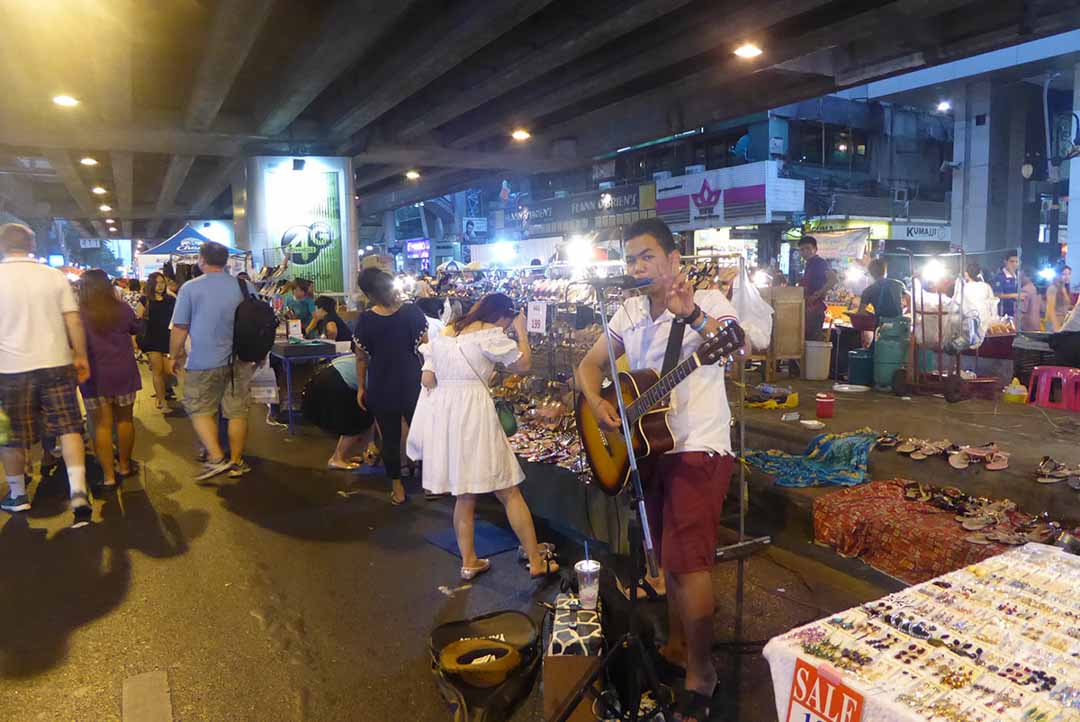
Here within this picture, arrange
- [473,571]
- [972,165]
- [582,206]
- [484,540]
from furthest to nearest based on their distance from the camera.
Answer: [582,206], [972,165], [484,540], [473,571]

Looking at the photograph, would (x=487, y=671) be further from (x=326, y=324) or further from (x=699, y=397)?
(x=326, y=324)

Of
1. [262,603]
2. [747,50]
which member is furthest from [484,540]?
[747,50]

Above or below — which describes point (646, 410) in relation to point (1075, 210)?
below

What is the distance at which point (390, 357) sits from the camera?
19.0 ft

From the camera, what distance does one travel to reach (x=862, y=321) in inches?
385

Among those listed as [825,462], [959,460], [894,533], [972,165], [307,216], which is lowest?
[894,533]

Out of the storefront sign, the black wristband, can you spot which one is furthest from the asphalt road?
the storefront sign

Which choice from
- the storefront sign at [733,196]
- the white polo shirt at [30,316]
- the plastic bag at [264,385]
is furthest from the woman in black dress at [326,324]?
the storefront sign at [733,196]

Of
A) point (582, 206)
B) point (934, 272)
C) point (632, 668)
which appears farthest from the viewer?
point (582, 206)

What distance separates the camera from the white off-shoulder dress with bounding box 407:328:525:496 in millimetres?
4312

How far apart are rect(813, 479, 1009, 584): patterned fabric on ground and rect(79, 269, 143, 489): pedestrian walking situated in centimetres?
606

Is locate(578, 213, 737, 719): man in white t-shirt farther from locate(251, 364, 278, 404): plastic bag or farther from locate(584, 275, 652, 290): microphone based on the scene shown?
locate(251, 364, 278, 404): plastic bag

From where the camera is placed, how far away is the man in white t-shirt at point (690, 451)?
116 inches

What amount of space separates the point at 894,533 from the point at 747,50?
19.6ft
